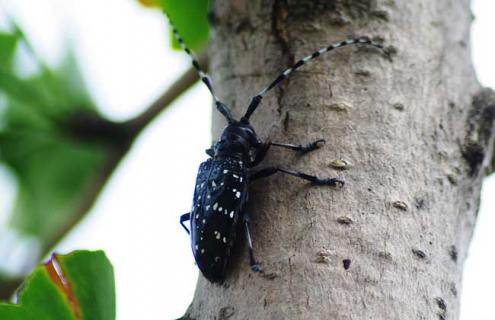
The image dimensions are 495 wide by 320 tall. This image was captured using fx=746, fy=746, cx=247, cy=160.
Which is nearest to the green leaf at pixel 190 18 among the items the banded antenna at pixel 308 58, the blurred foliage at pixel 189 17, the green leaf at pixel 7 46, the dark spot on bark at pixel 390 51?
the blurred foliage at pixel 189 17

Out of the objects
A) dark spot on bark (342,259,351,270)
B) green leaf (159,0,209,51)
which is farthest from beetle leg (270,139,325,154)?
green leaf (159,0,209,51)

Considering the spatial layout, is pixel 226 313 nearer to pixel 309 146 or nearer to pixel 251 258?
pixel 251 258

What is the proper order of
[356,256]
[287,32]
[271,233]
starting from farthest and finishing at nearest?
1. [287,32]
2. [271,233]
3. [356,256]

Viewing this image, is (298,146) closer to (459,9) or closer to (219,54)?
(219,54)

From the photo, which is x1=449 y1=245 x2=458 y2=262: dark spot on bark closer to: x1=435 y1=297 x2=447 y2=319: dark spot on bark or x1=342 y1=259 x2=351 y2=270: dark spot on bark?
x1=435 y1=297 x2=447 y2=319: dark spot on bark

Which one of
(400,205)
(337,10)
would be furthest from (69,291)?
(337,10)

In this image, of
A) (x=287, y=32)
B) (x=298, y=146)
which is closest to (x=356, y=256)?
(x=298, y=146)
